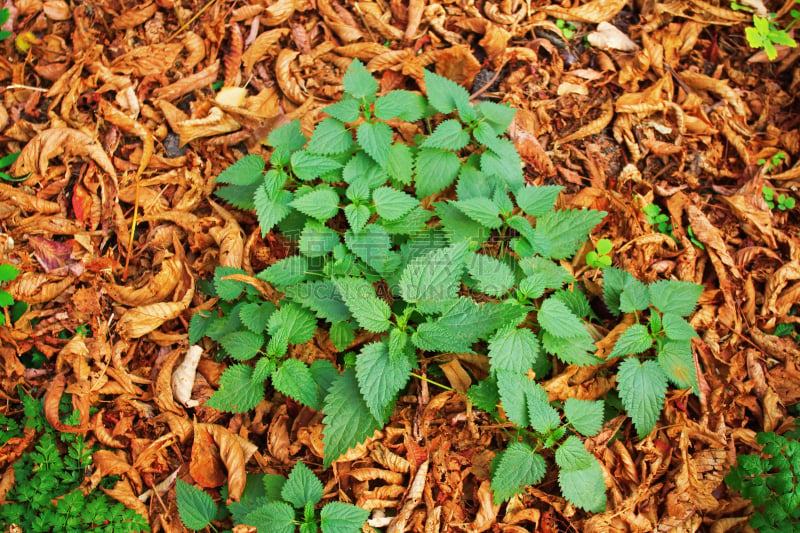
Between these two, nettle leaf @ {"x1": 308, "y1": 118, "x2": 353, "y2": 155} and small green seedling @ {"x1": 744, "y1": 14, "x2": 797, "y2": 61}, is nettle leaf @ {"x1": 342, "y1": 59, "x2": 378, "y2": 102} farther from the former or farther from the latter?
small green seedling @ {"x1": 744, "y1": 14, "x2": 797, "y2": 61}

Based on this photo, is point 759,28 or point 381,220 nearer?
point 381,220

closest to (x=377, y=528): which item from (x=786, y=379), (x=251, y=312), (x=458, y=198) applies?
(x=251, y=312)

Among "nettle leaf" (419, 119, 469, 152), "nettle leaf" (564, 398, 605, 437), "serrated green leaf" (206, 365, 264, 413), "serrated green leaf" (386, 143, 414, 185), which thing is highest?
"nettle leaf" (419, 119, 469, 152)

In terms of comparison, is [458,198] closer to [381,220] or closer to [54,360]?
[381,220]

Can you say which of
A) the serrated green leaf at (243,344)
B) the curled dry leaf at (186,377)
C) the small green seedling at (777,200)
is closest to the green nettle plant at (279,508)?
the curled dry leaf at (186,377)

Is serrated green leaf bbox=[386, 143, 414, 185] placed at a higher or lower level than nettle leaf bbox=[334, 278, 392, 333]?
higher

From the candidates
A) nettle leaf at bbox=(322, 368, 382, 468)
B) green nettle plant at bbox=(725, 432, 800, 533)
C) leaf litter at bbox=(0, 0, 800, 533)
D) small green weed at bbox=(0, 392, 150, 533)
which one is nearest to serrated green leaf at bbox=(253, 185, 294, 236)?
leaf litter at bbox=(0, 0, 800, 533)
